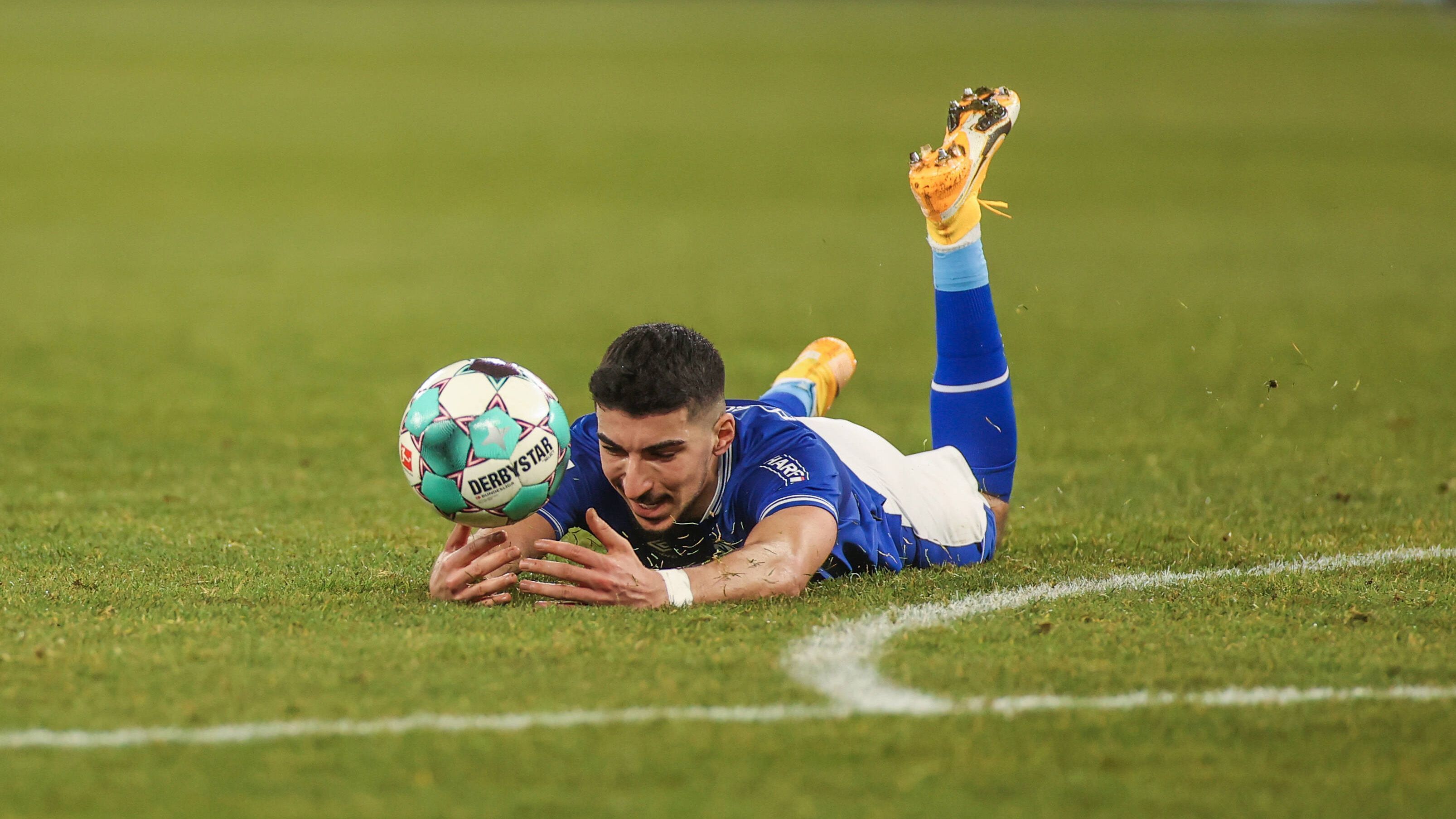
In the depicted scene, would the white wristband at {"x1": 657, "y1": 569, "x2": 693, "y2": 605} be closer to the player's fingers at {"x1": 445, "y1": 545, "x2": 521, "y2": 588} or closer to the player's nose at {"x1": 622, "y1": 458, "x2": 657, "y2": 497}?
the player's nose at {"x1": 622, "y1": 458, "x2": 657, "y2": 497}

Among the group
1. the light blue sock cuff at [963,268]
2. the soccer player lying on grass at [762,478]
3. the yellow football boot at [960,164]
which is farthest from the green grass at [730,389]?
the yellow football boot at [960,164]

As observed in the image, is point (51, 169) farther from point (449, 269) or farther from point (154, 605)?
point (154, 605)

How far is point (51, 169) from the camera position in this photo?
96.4 ft

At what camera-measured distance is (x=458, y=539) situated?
17.5 feet

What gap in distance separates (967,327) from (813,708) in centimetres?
286

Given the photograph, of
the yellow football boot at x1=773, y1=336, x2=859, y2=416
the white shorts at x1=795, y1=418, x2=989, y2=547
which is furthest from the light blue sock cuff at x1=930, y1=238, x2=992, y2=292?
the yellow football boot at x1=773, y1=336, x2=859, y2=416

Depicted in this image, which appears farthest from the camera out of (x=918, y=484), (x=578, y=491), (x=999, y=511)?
(x=999, y=511)

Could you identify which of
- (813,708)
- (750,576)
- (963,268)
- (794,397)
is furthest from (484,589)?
(963,268)

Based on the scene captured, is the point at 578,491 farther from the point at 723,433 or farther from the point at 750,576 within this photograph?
the point at 750,576

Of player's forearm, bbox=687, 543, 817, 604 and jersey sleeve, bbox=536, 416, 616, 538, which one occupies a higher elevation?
jersey sleeve, bbox=536, 416, 616, 538

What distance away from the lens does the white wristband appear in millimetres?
5047

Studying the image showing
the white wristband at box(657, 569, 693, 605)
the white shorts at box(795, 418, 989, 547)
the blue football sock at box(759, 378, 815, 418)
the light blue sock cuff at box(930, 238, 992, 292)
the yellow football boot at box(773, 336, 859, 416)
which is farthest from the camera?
the yellow football boot at box(773, 336, 859, 416)

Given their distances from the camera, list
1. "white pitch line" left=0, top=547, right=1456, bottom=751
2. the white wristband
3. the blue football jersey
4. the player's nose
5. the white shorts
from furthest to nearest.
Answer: the white shorts, the blue football jersey, the player's nose, the white wristband, "white pitch line" left=0, top=547, right=1456, bottom=751

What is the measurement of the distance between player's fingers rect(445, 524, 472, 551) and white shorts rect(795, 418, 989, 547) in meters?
Result: 1.38
